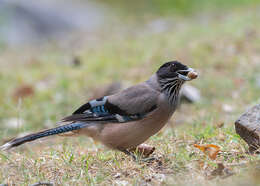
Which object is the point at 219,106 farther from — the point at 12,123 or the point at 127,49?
the point at 127,49

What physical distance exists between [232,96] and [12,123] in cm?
355

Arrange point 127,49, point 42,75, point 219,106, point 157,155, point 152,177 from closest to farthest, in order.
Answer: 1. point 152,177
2. point 157,155
3. point 219,106
4. point 42,75
5. point 127,49

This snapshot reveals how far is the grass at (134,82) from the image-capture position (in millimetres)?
3783

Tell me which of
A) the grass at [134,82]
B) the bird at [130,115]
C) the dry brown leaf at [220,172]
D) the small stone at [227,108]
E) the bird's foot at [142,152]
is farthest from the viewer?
the small stone at [227,108]

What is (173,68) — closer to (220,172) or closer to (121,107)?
(121,107)

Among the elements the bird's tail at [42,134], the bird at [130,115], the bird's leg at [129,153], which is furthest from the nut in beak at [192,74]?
the bird's tail at [42,134]

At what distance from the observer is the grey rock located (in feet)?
12.8

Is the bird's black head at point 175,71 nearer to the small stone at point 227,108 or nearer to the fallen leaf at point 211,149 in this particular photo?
the fallen leaf at point 211,149

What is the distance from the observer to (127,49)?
35.2 feet

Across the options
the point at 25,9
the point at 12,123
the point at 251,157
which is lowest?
the point at 12,123

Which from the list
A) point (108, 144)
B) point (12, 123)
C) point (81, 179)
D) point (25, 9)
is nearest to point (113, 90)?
point (12, 123)

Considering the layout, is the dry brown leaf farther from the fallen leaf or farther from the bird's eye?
the bird's eye

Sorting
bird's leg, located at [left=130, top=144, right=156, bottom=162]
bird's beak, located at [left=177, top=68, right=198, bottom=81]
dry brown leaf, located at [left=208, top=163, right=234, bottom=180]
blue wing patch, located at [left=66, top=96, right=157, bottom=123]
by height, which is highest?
bird's beak, located at [left=177, top=68, right=198, bottom=81]

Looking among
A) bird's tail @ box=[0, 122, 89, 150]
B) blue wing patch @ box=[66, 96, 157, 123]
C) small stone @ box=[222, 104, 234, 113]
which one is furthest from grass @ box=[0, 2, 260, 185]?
blue wing patch @ box=[66, 96, 157, 123]
